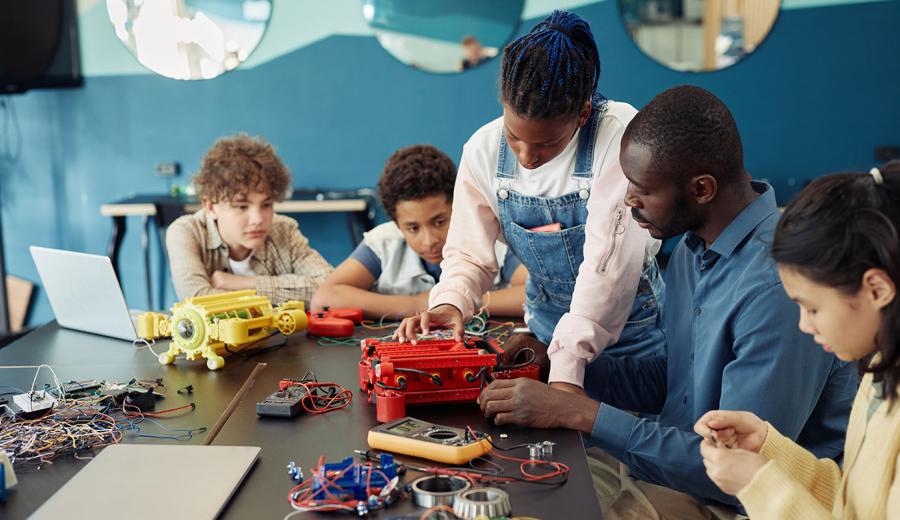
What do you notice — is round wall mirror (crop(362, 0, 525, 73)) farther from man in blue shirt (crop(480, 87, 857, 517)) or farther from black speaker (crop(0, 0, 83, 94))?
man in blue shirt (crop(480, 87, 857, 517))

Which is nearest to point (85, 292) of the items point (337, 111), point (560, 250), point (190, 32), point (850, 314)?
point (560, 250)

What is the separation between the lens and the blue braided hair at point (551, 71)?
169 cm

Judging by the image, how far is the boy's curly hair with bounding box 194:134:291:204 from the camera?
2.80 metres

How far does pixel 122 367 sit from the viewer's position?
1.99 meters

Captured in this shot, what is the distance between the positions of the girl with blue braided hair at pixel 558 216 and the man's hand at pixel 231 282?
900 mm

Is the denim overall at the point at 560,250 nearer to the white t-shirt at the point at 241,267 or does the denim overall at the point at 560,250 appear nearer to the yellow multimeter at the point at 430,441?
the yellow multimeter at the point at 430,441

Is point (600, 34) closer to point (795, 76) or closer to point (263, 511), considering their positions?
point (795, 76)

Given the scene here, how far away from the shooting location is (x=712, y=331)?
1599 millimetres

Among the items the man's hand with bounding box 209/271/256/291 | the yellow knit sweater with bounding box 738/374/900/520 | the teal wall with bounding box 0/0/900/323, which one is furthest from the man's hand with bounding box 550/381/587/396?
the teal wall with bounding box 0/0/900/323

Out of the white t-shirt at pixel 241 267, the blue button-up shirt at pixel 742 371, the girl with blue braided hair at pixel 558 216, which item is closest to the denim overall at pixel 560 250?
the girl with blue braided hair at pixel 558 216

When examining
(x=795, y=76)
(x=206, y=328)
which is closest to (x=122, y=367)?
(x=206, y=328)

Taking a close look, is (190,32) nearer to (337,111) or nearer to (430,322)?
(337,111)

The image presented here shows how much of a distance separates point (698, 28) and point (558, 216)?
343cm

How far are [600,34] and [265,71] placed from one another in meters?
1.97
